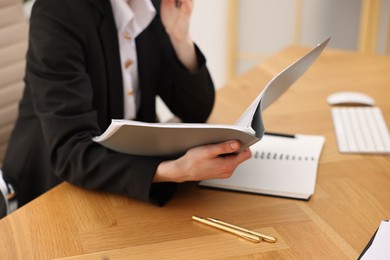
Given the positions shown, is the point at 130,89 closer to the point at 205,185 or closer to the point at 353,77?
the point at 205,185

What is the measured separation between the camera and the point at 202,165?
1058 mm

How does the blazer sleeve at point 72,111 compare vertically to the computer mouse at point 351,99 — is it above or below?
above

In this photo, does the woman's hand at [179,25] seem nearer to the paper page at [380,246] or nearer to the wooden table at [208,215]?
the wooden table at [208,215]

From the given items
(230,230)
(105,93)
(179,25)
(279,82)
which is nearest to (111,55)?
(105,93)

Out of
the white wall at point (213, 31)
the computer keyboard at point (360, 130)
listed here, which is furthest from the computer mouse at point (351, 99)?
the white wall at point (213, 31)

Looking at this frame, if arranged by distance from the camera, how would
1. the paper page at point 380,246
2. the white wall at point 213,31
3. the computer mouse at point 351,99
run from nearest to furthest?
the paper page at point 380,246 < the computer mouse at point 351,99 < the white wall at point 213,31

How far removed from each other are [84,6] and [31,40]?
0.14m

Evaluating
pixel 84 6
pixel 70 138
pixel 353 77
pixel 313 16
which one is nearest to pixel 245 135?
pixel 70 138

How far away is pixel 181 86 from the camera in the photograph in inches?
59.6

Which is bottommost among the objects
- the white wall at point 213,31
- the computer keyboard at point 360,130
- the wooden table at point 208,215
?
the white wall at point 213,31

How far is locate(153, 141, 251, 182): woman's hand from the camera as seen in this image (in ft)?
3.42

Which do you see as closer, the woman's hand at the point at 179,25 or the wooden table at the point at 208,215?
the wooden table at the point at 208,215

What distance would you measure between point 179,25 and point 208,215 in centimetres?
56

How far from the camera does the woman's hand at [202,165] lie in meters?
1.04
